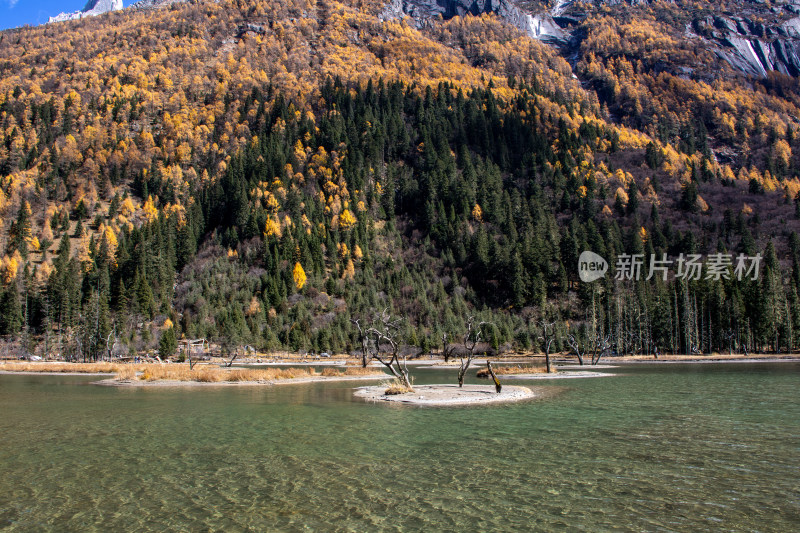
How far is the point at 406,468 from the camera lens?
16547mm

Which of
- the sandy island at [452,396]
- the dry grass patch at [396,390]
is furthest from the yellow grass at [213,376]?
the dry grass patch at [396,390]

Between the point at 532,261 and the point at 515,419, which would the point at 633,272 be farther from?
the point at 515,419

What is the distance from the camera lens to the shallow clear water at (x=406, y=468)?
1191 cm

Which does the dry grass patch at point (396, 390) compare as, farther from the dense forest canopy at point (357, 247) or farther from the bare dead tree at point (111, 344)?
the bare dead tree at point (111, 344)

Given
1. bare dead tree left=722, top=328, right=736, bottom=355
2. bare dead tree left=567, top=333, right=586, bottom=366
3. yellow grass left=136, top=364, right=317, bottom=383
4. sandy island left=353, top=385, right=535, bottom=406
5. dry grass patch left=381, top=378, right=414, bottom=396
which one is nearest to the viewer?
sandy island left=353, top=385, right=535, bottom=406

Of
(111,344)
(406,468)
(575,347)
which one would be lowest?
(575,347)

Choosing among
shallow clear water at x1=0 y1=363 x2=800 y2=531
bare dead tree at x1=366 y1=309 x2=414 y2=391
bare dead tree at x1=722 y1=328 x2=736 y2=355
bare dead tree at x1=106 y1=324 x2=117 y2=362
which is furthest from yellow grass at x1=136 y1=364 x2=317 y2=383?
bare dead tree at x1=722 y1=328 x2=736 y2=355

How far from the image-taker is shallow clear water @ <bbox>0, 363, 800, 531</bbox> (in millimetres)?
11906

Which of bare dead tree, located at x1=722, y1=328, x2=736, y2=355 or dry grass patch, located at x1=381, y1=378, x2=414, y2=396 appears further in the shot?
bare dead tree, located at x1=722, y1=328, x2=736, y2=355

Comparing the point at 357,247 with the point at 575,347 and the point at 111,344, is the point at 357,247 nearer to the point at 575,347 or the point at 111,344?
the point at 111,344

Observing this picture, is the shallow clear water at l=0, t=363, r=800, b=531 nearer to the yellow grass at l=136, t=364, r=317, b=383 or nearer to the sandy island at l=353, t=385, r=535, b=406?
the sandy island at l=353, t=385, r=535, b=406

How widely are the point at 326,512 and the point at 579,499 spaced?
6179mm

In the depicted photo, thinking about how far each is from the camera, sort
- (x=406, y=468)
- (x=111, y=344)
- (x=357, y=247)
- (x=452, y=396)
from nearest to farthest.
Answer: (x=406, y=468) → (x=452, y=396) → (x=111, y=344) → (x=357, y=247)

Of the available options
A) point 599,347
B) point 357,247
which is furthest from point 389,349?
point 599,347
